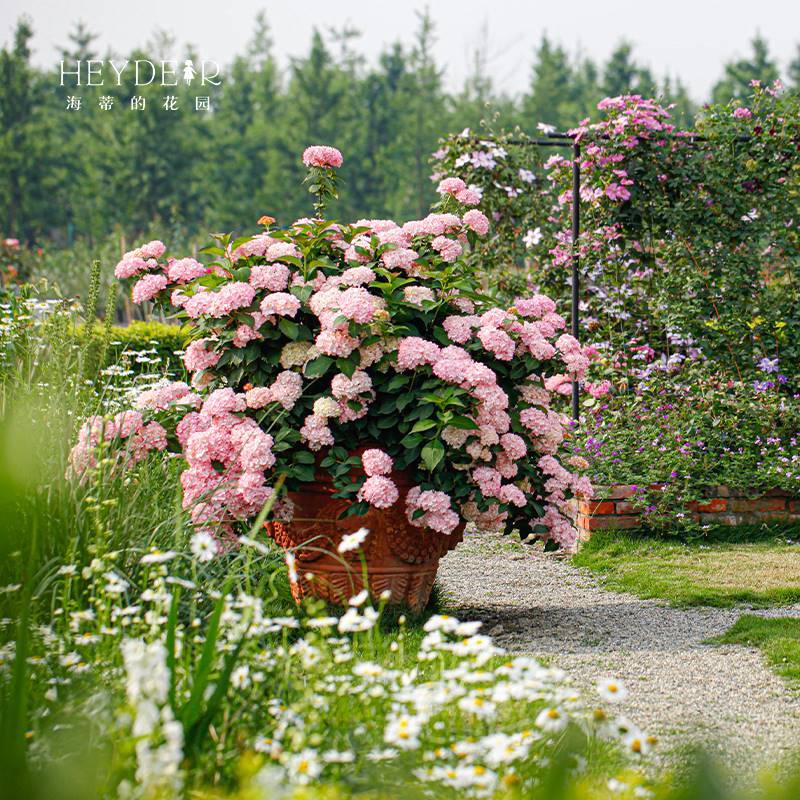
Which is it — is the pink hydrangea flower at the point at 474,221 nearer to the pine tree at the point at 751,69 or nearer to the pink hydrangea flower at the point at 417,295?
the pink hydrangea flower at the point at 417,295

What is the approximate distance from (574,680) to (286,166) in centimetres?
2533

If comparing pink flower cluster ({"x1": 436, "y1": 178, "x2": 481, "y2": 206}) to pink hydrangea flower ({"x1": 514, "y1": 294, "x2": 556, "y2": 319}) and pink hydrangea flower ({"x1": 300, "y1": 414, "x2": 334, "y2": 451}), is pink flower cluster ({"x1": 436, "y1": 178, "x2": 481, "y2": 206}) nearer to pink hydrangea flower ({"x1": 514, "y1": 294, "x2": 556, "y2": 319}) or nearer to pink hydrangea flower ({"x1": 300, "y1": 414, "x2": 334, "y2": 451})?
pink hydrangea flower ({"x1": 514, "y1": 294, "x2": 556, "y2": 319})

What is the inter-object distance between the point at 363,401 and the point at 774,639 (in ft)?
5.47

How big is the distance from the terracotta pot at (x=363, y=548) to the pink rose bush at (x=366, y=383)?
70 millimetres

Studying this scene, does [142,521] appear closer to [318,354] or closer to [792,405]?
[318,354]

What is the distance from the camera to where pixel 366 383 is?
339 centimetres

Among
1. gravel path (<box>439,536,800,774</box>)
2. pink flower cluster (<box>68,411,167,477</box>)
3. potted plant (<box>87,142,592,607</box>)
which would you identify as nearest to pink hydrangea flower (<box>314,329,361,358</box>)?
potted plant (<box>87,142,592,607</box>)

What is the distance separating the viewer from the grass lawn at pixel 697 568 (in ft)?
13.7

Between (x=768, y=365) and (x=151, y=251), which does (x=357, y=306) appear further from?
(x=768, y=365)

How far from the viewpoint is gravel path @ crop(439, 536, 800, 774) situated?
2.59 meters

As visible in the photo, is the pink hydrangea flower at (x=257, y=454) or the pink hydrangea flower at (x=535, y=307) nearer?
the pink hydrangea flower at (x=257, y=454)

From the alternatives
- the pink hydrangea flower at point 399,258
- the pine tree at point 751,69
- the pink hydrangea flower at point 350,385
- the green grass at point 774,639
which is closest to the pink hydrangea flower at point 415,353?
the pink hydrangea flower at point 350,385

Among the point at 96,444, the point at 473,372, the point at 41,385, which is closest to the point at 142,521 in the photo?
the point at 96,444

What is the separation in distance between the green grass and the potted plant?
2.27ft
